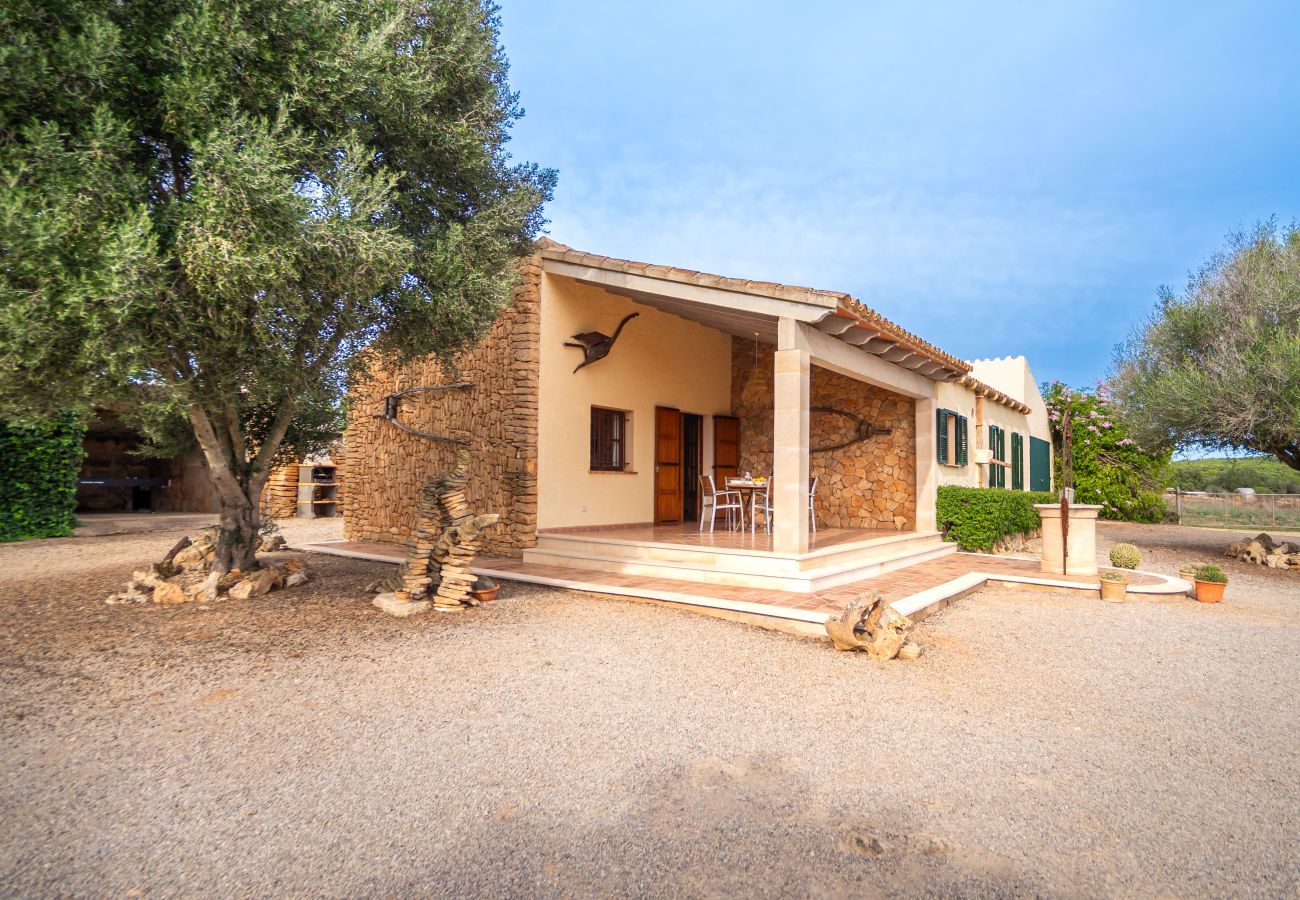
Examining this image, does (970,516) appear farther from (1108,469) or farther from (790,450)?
(1108,469)

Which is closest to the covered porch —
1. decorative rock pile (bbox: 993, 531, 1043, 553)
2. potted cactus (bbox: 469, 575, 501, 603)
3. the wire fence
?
potted cactus (bbox: 469, 575, 501, 603)

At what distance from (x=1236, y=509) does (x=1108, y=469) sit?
11.7 feet

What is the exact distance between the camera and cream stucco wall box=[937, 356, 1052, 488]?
11.4 meters

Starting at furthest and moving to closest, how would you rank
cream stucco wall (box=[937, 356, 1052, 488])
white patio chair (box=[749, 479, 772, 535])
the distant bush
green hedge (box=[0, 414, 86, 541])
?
1. the distant bush
2. cream stucco wall (box=[937, 356, 1052, 488])
3. green hedge (box=[0, 414, 86, 541])
4. white patio chair (box=[749, 479, 772, 535])

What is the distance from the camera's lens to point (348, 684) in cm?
388

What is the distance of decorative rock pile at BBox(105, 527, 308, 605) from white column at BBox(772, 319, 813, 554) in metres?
4.85

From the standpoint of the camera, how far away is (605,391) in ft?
30.0

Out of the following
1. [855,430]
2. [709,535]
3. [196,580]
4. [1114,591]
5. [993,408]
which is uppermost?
[993,408]

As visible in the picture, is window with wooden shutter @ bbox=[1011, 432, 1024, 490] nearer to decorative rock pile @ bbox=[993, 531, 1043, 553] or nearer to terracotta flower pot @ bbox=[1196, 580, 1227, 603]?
decorative rock pile @ bbox=[993, 531, 1043, 553]

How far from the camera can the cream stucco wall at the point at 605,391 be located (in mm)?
8367

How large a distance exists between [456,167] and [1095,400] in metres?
17.6

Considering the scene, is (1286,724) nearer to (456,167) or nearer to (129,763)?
(129,763)

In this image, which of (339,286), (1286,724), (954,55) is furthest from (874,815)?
(954,55)

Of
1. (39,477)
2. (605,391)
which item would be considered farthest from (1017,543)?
(39,477)
